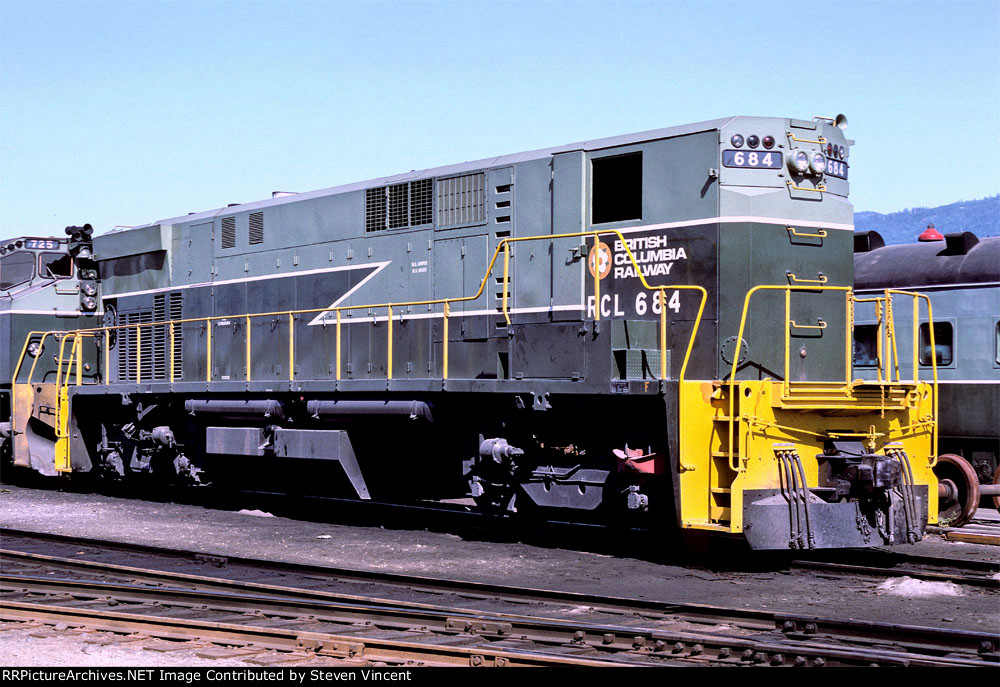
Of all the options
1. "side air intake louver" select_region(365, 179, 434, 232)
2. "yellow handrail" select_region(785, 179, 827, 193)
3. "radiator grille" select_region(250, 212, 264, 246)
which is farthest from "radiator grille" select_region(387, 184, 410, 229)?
"yellow handrail" select_region(785, 179, 827, 193)

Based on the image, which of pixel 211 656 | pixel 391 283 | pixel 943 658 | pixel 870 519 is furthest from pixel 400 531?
pixel 943 658

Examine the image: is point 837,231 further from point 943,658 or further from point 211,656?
point 211,656

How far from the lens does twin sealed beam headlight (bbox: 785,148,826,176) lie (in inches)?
383

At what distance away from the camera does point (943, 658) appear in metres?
5.68

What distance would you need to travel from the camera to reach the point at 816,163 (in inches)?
385

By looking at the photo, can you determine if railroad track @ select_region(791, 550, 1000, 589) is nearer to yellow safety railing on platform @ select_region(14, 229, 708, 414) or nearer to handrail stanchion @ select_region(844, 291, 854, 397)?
handrail stanchion @ select_region(844, 291, 854, 397)

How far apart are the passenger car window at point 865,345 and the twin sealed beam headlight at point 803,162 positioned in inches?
214

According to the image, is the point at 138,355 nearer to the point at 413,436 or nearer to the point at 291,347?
the point at 291,347

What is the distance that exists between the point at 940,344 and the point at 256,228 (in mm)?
8823

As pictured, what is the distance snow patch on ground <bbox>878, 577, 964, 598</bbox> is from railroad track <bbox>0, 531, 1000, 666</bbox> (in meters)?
2.05

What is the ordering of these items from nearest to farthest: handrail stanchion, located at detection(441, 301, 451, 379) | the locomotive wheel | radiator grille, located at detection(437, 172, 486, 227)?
handrail stanchion, located at detection(441, 301, 451, 379) → the locomotive wheel → radiator grille, located at detection(437, 172, 486, 227)

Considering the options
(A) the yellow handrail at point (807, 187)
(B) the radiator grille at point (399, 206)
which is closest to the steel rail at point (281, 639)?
(A) the yellow handrail at point (807, 187)

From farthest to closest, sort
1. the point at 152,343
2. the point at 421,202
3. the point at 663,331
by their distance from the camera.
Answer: the point at 152,343
the point at 421,202
the point at 663,331

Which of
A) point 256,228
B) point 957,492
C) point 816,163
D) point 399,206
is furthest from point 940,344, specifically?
point 256,228
